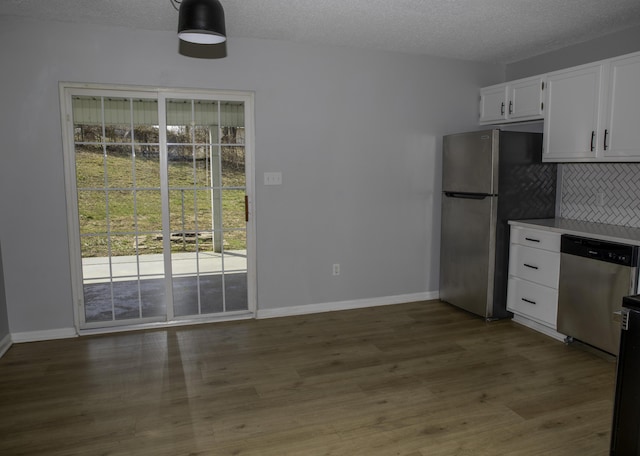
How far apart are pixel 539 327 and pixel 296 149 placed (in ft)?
8.73

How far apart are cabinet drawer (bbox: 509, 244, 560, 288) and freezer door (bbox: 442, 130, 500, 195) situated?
1.96 ft

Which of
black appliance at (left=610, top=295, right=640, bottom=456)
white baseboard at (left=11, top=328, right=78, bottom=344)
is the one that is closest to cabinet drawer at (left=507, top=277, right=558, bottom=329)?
black appliance at (left=610, top=295, right=640, bottom=456)

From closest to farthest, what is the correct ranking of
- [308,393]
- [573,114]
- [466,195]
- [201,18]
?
[201,18] → [308,393] → [573,114] → [466,195]

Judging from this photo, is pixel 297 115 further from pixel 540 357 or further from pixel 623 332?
pixel 623 332

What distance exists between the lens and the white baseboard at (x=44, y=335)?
360 cm

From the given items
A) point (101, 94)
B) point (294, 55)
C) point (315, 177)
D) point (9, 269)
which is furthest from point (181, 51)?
point (9, 269)

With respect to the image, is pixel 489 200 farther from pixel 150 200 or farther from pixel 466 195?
pixel 150 200

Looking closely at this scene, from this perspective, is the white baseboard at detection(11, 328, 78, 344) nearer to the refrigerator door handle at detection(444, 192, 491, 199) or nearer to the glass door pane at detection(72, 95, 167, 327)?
the glass door pane at detection(72, 95, 167, 327)

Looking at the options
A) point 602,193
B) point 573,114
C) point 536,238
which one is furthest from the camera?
point 602,193

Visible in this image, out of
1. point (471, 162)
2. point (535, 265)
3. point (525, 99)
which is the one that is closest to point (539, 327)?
point (535, 265)

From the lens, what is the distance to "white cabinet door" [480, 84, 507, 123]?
441 cm

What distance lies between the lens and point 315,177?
422 centimetres

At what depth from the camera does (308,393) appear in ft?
9.25

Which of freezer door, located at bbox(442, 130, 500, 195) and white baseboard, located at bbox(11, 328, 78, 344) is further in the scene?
freezer door, located at bbox(442, 130, 500, 195)
